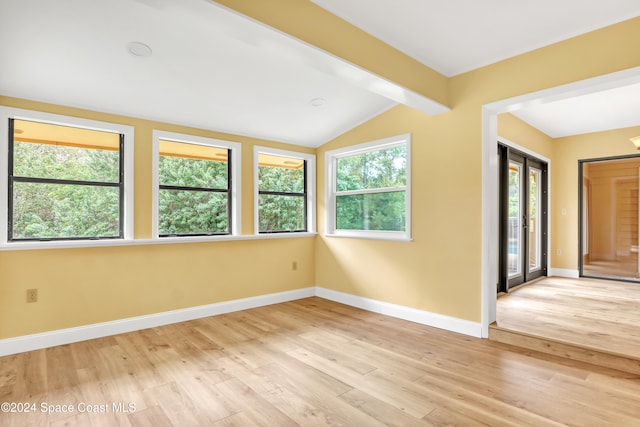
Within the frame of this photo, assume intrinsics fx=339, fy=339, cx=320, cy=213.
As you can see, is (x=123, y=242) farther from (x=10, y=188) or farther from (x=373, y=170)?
(x=373, y=170)

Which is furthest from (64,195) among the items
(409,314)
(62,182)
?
(409,314)

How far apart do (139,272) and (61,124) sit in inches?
65.1

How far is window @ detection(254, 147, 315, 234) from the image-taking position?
15.7 feet

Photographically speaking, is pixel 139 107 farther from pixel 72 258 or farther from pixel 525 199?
pixel 525 199

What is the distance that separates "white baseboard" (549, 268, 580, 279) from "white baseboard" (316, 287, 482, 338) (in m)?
3.71

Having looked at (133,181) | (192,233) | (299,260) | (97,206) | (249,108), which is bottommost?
(299,260)

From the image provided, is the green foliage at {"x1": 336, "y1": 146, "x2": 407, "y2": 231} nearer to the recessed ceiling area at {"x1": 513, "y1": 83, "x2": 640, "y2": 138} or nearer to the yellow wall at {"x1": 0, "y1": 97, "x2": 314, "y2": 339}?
the yellow wall at {"x1": 0, "y1": 97, "x2": 314, "y2": 339}

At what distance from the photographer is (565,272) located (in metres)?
5.98

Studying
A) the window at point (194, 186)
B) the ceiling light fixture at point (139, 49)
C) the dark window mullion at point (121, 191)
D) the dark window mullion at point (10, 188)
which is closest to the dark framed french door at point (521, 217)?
the window at point (194, 186)


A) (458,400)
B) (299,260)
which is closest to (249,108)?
(299,260)

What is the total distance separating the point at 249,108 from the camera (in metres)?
3.91

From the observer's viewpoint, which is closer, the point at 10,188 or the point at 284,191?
the point at 10,188

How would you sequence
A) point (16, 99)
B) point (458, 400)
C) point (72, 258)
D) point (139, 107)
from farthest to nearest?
1. point (139, 107)
2. point (72, 258)
3. point (16, 99)
4. point (458, 400)

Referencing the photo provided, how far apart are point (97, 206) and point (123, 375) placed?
5.84ft
